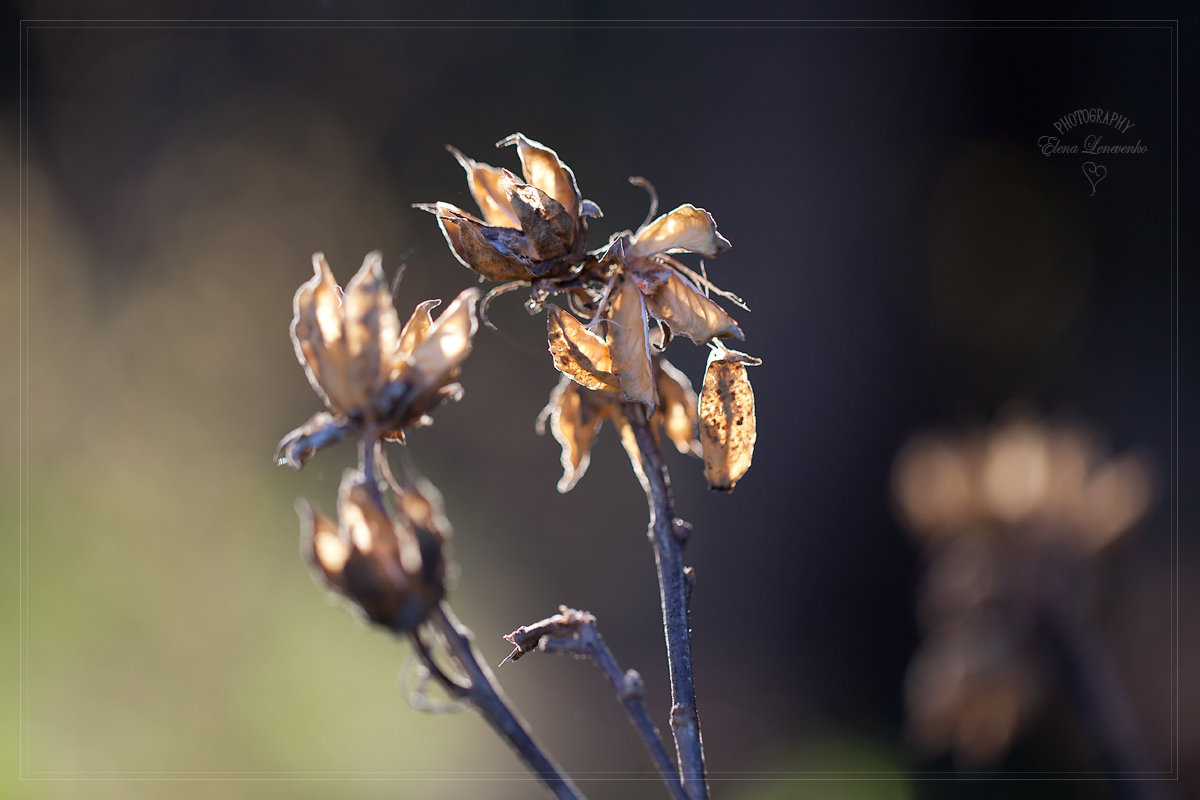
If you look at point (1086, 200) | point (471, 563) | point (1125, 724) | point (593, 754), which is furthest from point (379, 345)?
point (1086, 200)

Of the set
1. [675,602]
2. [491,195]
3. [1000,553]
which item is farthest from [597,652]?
[1000,553]

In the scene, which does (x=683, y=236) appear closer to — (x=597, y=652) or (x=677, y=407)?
(x=677, y=407)

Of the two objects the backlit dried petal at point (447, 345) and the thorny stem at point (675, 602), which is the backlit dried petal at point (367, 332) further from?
the thorny stem at point (675, 602)

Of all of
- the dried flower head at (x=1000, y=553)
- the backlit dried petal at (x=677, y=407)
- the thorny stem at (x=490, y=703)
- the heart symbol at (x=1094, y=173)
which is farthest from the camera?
the heart symbol at (x=1094, y=173)

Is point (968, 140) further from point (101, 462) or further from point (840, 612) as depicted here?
point (101, 462)

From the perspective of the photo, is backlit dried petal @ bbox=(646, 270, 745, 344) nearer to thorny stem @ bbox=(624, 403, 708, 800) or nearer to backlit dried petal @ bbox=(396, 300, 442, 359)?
thorny stem @ bbox=(624, 403, 708, 800)

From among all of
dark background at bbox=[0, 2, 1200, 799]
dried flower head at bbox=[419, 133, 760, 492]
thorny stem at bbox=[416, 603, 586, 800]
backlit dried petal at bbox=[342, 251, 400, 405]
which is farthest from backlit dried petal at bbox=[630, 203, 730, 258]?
dark background at bbox=[0, 2, 1200, 799]

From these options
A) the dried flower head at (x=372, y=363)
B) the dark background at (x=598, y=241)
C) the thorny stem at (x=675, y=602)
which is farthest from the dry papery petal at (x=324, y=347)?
the dark background at (x=598, y=241)
